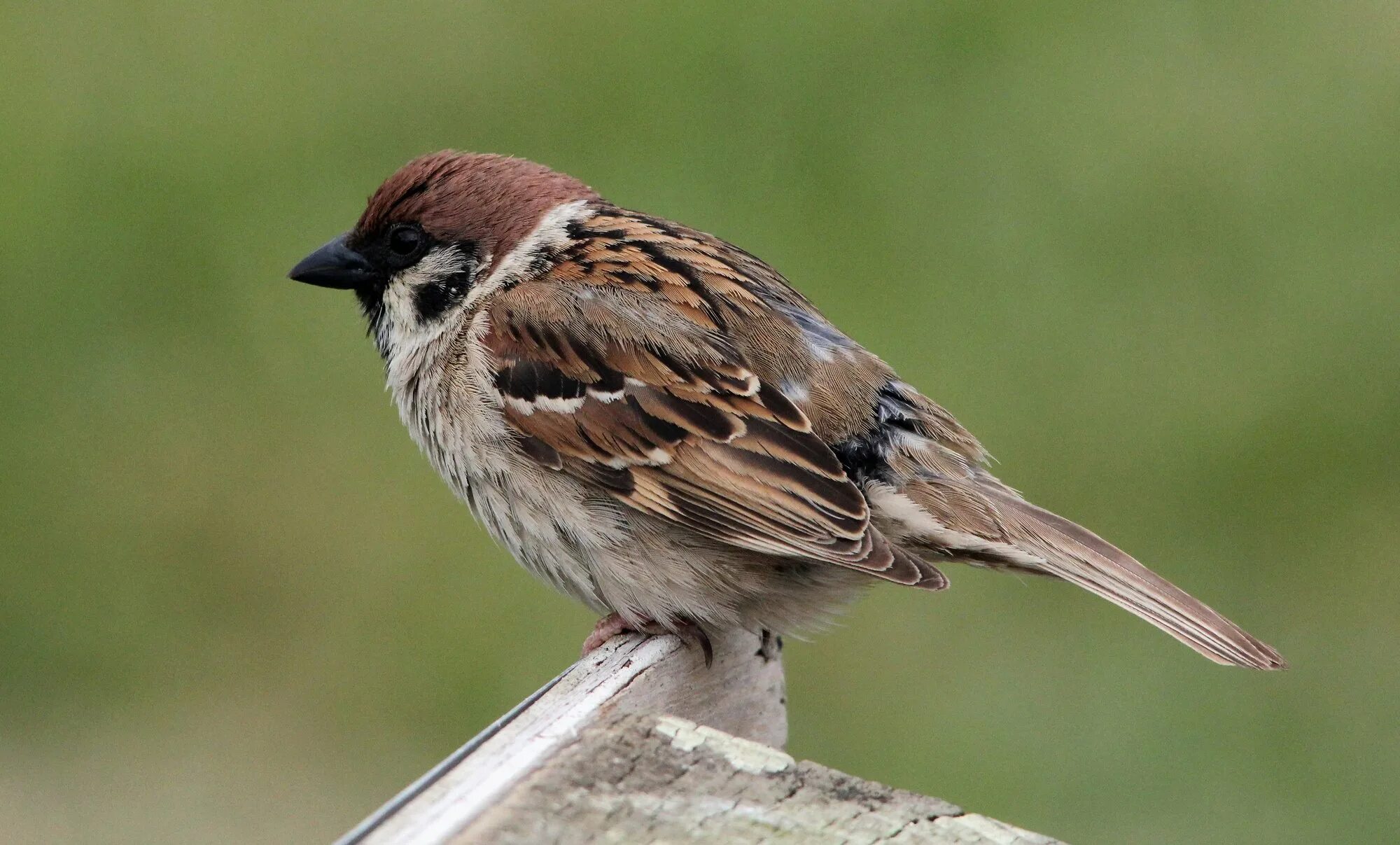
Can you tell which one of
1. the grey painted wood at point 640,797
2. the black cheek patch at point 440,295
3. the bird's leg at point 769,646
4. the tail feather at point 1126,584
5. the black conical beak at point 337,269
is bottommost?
the grey painted wood at point 640,797

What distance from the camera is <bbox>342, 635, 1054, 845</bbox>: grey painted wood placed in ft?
5.72

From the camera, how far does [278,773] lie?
474 cm

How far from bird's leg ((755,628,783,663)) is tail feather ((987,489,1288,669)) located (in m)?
0.45

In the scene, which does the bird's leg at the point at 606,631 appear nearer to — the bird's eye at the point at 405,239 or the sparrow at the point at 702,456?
the sparrow at the point at 702,456

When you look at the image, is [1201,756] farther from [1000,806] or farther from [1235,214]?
[1235,214]

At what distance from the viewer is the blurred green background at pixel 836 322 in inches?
184

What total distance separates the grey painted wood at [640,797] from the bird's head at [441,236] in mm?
1694

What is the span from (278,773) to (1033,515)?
7.69ft

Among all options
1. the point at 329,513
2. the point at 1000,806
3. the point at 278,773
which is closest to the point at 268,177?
the point at 329,513

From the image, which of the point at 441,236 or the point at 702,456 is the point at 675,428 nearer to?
the point at 702,456

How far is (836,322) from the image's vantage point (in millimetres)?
5266

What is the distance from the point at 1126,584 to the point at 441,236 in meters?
1.48

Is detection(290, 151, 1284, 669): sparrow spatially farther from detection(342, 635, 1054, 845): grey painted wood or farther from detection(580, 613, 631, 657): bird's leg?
→ detection(342, 635, 1054, 845): grey painted wood

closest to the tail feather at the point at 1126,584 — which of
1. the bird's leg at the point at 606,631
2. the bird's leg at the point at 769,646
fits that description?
the bird's leg at the point at 769,646
